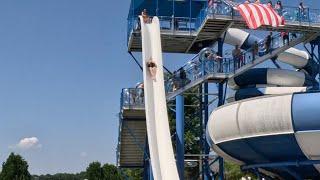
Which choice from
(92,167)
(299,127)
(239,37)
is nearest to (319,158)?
(299,127)

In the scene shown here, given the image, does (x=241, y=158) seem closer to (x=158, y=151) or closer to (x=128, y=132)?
(x=158, y=151)

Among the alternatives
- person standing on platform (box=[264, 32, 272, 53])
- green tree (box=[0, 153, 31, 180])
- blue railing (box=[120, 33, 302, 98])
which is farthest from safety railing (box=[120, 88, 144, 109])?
green tree (box=[0, 153, 31, 180])

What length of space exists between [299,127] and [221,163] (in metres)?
12.7

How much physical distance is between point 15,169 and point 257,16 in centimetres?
6671

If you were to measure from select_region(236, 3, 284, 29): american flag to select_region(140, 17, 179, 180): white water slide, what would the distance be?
5185 mm

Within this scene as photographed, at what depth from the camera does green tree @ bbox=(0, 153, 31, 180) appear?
86.9 meters

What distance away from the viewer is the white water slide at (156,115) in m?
21.6

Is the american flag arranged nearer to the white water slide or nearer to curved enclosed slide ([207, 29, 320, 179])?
the white water slide

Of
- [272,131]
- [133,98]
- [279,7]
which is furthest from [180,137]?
[272,131]

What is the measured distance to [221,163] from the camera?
106ft

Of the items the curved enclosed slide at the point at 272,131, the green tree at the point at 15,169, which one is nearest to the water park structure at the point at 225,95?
the curved enclosed slide at the point at 272,131

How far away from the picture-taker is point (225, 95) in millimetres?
32188

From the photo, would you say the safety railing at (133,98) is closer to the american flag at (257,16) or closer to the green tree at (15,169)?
the american flag at (257,16)

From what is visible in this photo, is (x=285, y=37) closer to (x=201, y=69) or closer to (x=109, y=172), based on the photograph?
(x=201, y=69)
